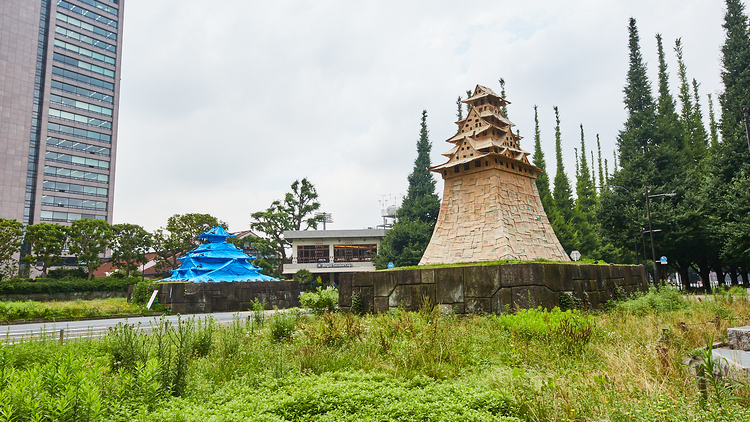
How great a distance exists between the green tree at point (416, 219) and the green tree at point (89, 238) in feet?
79.7

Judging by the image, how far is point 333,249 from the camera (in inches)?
1927

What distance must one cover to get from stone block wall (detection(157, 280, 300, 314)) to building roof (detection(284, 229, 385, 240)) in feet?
70.2

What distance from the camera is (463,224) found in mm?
16719

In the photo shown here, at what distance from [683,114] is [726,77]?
47.5ft

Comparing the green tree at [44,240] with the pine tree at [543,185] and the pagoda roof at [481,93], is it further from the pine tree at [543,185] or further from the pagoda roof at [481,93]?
the pine tree at [543,185]

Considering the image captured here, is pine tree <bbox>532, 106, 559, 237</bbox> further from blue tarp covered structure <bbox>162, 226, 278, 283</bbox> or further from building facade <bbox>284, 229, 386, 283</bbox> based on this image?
blue tarp covered structure <bbox>162, 226, 278, 283</bbox>

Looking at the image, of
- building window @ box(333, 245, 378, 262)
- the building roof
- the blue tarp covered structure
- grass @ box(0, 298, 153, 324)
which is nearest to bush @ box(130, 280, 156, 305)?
grass @ box(0, 298, 153, 324)

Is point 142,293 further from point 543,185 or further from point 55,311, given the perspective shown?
point 543,185

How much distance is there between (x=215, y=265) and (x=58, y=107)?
1995 inches

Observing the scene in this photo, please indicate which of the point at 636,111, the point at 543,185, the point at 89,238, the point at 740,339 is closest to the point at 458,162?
the point at 740,339

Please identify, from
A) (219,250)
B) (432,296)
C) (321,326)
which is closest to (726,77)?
(432,296)

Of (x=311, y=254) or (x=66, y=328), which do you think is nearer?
(x=66, y=328)

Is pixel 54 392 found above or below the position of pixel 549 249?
below

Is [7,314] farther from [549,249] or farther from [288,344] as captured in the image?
[549,249]
